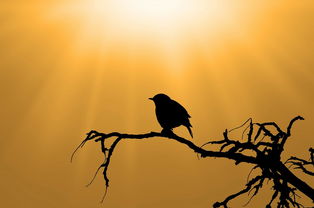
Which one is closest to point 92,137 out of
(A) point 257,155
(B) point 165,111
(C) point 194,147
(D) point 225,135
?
(C) point 194,147

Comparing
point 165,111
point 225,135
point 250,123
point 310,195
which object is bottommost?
point 310,195

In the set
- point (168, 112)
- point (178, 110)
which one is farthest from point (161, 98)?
point (178, 110)

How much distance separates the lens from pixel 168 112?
9195 mm

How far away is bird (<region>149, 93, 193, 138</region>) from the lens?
9102 mm

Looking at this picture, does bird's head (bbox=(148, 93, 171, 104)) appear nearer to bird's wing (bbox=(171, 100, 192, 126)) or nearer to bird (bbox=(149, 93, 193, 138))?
bird (bbox=(149, 93, 193, 138))

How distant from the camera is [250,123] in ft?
16.8

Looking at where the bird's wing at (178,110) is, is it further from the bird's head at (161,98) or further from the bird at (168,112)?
the bird's head at (161,98)

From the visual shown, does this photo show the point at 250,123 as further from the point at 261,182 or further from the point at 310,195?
the point at 310,195

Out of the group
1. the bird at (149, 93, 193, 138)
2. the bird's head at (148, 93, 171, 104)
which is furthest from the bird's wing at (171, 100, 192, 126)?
the bird's head at (148, 93, 171, 104)

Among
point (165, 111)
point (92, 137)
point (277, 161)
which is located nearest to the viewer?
point (277, 161)

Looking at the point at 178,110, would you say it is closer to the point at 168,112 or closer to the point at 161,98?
the point at 168,112

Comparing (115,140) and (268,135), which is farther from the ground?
(268,135)

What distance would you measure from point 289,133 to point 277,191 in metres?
0.74

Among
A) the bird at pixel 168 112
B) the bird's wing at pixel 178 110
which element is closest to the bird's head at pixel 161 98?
the bird at pixel 168 112
